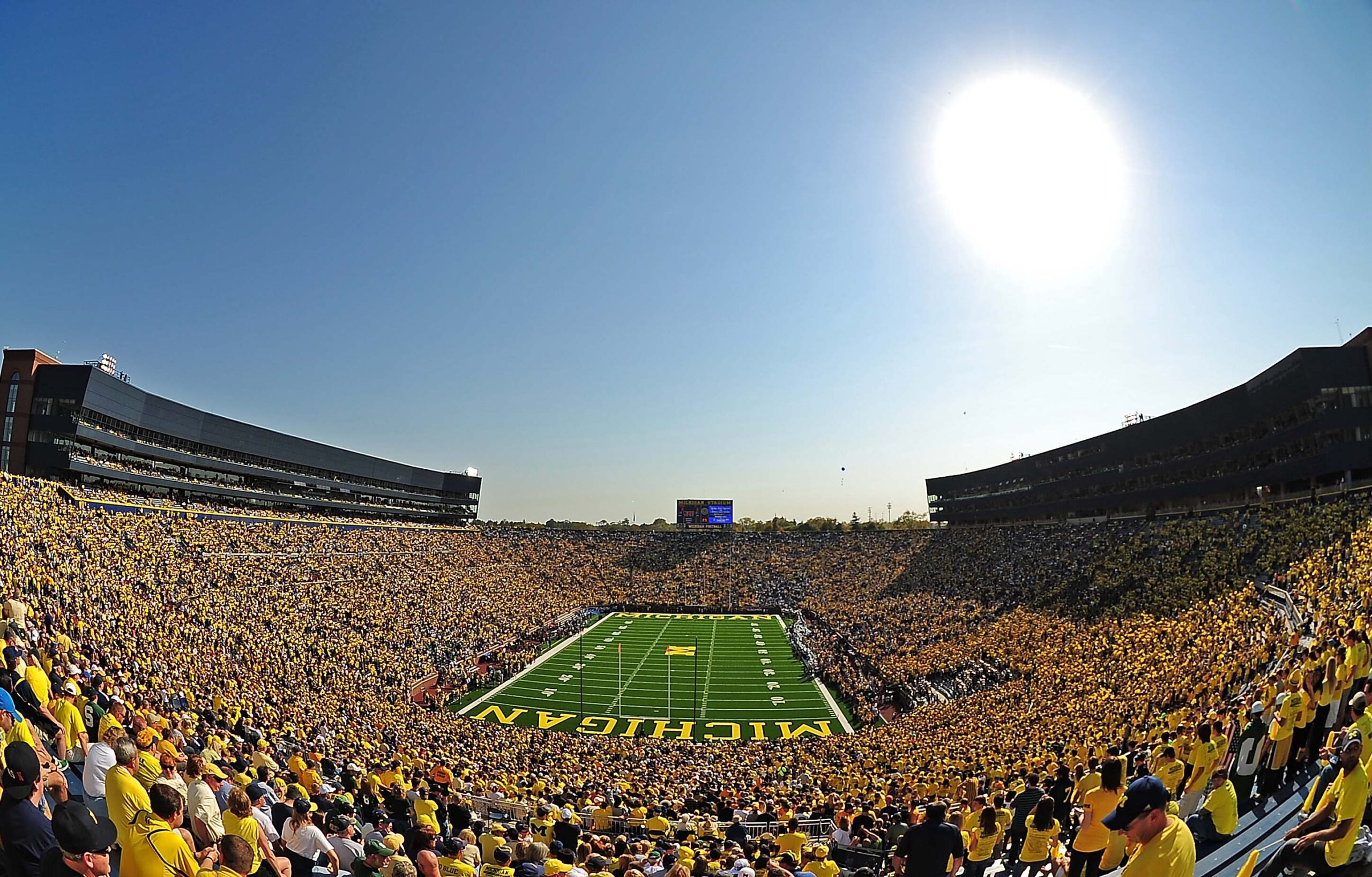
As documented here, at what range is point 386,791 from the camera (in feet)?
37.4

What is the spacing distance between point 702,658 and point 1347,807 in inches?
1525

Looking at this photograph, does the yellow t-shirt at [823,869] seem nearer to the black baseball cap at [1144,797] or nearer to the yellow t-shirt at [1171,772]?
the yellow t-shirt at [1171,772]

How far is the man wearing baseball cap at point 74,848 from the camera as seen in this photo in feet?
12.1

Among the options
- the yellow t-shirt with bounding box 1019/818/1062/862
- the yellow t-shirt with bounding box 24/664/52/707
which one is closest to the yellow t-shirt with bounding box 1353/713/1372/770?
the yellow t-shirt with bounding box 1019/818/1062/862

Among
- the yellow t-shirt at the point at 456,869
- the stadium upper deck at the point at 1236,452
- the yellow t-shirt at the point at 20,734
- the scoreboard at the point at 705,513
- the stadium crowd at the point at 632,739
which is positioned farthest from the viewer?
the scoreboard at the point at 705,513

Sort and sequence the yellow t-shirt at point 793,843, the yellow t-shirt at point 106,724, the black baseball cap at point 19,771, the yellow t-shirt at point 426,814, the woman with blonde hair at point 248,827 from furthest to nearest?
the yellow t-shirt at point 426,814, the yellow t-shirt at point 793,843, the yellow t-shirt at point 106,724, the woman with blonde hair at point 248,827, the black baseball cap at point 19,771

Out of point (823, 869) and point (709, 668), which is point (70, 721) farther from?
point (709, 668)

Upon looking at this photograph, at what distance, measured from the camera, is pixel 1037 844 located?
734cm

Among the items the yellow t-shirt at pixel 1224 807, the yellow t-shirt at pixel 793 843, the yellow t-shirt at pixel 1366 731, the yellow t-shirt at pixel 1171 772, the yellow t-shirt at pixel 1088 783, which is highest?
the yellow t-shirt at pixel 1366 731

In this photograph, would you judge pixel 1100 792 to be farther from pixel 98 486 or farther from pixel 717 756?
pixel 98 486

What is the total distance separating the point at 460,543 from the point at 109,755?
206 feet

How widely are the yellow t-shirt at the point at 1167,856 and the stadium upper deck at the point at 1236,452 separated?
37.8 metres

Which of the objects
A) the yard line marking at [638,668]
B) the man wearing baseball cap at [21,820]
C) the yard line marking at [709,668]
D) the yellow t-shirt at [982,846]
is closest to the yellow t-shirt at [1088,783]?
the yellow t-shirt at [982,846]

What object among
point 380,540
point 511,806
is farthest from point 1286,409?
point 380,540
